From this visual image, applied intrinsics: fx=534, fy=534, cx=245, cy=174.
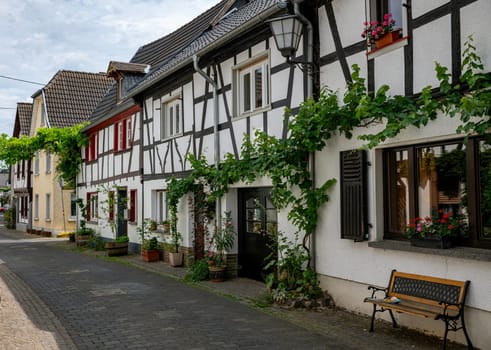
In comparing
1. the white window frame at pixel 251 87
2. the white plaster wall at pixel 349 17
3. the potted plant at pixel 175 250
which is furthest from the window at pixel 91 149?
the white plaster wall at pixel 349 17

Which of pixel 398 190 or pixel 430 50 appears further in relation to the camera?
pixel 398 190

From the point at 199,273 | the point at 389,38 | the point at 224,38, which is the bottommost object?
the point at 199,273

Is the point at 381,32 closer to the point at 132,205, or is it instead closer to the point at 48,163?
Result: the point at 132,205

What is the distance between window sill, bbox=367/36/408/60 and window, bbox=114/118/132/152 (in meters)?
11.6

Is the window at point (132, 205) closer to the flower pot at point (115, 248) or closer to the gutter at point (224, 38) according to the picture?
the flower pot at point (115, 248)

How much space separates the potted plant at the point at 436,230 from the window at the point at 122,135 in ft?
40.9

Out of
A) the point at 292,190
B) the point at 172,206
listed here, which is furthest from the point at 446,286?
the point at 172,206

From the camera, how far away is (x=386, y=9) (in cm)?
727

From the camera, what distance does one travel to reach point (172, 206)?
1305 cm

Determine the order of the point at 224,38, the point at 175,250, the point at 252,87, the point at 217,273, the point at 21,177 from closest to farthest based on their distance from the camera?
the point at 224,38, the point at 252,87, the point at 217,273, the point at 175,250, the point at 21,177

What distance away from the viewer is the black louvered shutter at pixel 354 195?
24.1 feet

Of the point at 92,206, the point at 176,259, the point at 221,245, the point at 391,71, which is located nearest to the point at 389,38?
the point at 391,71

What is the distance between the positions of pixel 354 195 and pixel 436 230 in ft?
4.80

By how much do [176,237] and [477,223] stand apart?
8.52 meters
